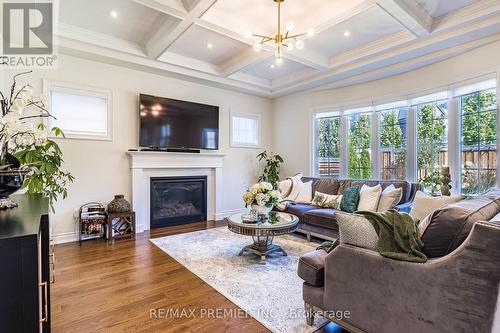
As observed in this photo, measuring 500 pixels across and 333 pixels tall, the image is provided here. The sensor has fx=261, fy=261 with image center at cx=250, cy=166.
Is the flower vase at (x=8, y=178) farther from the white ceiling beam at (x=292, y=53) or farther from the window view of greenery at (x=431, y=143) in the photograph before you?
the window view of greenery at (x=431, y=143)

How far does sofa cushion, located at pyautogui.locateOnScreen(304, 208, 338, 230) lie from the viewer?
3.78 m

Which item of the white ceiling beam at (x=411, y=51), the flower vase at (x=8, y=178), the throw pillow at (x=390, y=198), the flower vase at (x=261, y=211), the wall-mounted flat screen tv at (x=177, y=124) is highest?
the white ceiling beam at (x=411, y=51)

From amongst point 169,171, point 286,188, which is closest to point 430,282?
point 286,188

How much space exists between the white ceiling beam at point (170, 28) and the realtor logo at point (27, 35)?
1.24 m

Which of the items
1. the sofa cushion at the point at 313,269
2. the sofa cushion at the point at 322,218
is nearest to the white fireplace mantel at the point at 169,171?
the sofa cushion at the point at 322,218

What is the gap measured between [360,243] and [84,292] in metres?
2.61

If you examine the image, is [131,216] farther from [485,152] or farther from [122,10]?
[485,152]

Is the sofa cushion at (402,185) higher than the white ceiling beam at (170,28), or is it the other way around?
the white ceiling beam at (170,28)

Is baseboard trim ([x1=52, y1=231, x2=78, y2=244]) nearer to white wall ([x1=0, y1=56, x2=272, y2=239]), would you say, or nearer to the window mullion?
white wall ([x1=0, y1=56, x2=272, y2=239])

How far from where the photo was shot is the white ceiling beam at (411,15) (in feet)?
9.33

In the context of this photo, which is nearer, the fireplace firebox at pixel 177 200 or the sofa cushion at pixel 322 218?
the sofa cushion at pixel 322 218

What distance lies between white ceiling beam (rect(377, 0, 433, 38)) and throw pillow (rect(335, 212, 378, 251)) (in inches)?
94.6

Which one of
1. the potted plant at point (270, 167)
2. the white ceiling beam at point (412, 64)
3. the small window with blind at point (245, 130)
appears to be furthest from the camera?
the potted plant at point (270, 167)

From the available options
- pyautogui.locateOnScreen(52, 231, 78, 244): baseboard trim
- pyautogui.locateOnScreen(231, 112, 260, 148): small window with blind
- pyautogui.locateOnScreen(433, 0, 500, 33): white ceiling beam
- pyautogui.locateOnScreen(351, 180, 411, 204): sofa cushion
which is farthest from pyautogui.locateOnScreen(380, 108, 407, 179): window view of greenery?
pyautogui.locateOnScreen(52, 231, 78, 244): baseboard trim
